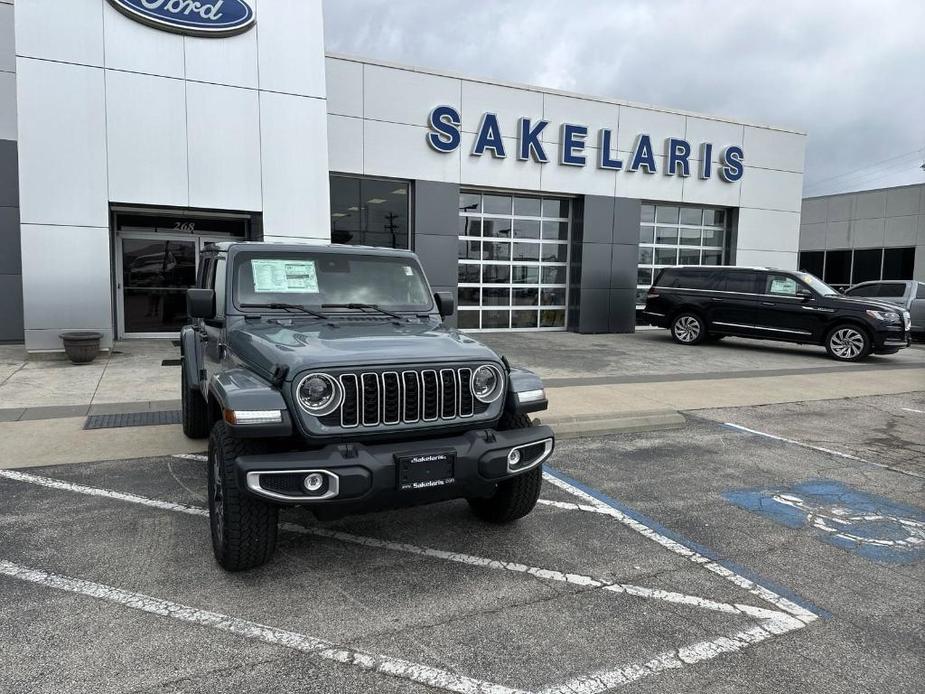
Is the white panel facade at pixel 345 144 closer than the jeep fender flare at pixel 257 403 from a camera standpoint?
No

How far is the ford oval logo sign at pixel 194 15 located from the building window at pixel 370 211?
390cm

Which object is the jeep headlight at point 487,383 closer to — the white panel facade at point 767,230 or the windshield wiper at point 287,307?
the windshield wiper at point 287,307

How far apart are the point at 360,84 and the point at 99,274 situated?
7.05m

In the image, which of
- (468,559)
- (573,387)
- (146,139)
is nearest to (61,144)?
(146,139)

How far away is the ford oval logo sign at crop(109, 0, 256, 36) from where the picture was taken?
11.4m

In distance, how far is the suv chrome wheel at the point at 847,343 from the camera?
43.4 ft

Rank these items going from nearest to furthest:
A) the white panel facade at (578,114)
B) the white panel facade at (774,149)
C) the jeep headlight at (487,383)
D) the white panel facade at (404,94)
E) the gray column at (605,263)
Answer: the jeep headlight at (487,383) < the white panel facade at (404,94) < the white panel facade at (578,114) < the gray column at (605,263) < the white panel facade at (774,149)

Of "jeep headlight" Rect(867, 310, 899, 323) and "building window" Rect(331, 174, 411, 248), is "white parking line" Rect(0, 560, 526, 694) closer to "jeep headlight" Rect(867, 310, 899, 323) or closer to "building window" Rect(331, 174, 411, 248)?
"building window" Rect(331, 174, 411, 248)

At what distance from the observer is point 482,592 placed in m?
3.52

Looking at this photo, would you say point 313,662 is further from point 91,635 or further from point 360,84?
point 360,84

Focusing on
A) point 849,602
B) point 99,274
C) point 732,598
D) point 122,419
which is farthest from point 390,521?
point 99,274

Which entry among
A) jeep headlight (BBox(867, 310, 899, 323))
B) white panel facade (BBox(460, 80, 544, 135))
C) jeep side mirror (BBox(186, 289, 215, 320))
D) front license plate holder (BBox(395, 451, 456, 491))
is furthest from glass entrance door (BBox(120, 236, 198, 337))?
jeep headlight (BBox(867, 310, 899, 323))

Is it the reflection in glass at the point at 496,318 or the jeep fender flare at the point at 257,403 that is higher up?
the jeep fender flare at the point at 257,403

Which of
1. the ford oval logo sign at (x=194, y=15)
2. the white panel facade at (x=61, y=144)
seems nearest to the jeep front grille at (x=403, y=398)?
the white panel facade at (x=61, y=144)
